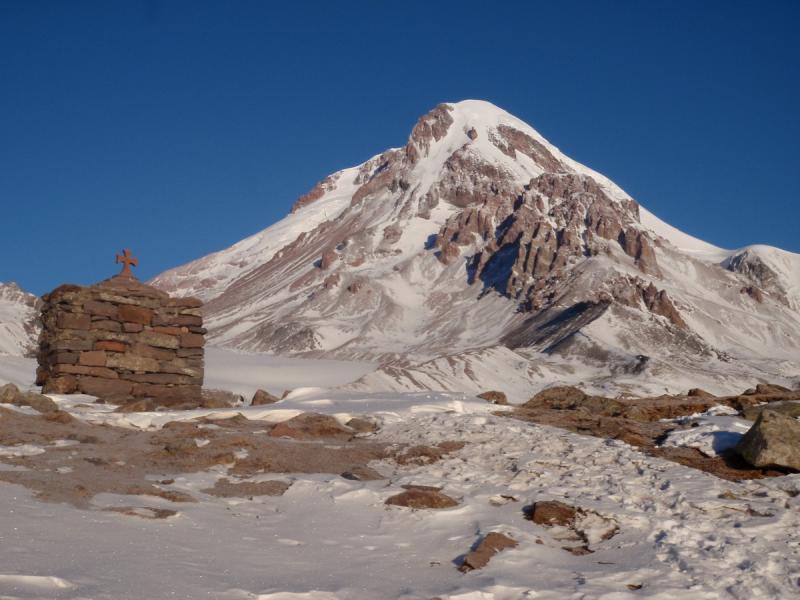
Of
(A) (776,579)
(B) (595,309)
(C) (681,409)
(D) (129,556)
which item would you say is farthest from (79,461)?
(B) (595,309)

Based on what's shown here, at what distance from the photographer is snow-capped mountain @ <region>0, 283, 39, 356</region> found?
6481cm

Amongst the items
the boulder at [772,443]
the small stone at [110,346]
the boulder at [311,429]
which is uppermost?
the small stone at [110,346]

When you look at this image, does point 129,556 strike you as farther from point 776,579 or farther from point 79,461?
point 776,579

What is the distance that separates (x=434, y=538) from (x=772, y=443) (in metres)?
4.37

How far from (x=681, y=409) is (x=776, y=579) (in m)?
7.96

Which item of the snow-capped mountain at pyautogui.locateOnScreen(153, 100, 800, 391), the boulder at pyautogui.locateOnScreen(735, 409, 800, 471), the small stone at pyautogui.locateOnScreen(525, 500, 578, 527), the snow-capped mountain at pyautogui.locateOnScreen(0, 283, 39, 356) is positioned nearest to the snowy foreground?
the small stone at pyautogui.locateOnScreen(525, 500, 578, 527)

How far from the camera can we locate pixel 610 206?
168500mm

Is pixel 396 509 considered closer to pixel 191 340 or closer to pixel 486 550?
pixel 486 550

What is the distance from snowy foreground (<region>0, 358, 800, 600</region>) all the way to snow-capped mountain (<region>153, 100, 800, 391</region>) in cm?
7672

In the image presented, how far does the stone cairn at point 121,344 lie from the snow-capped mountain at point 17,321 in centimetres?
3624

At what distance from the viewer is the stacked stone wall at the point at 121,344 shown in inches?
709

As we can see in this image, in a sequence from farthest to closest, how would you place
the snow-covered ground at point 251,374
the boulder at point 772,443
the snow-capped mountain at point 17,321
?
the snow-capped mountain at point 17,321 → the snow-covered ground at point 251,374 → the boulder at point 772,443

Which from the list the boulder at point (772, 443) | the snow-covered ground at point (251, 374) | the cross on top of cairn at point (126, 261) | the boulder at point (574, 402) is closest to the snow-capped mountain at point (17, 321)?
the snow-covered ground at point (251, 374)

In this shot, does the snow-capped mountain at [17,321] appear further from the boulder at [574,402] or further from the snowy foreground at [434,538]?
the snowy foreground at [434,538]
